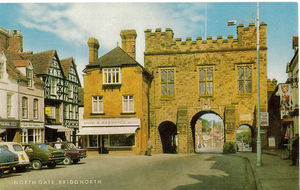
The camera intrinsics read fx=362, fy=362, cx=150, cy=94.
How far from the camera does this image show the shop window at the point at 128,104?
34.8 meters

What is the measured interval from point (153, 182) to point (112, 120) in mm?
20940

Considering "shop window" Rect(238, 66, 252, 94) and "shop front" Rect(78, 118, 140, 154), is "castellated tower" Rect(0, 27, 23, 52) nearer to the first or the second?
"shop front" Rect(78, 118, 140, 154)

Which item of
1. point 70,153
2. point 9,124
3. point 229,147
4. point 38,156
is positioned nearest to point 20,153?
point 38,156

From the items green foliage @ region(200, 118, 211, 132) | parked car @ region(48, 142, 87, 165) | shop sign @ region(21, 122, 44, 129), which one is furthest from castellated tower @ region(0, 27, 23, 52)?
green foliage @ region(200, 118, 211, 132)

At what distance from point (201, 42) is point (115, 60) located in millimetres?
8863

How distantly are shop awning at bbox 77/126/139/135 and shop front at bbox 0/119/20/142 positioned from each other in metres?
7.95

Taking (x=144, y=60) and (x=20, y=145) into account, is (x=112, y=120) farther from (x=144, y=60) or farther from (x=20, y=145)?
(x=20, y=145)

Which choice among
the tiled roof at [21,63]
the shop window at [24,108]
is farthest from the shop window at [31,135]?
the tiled roof at [21,63]

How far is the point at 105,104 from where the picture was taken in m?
35.2

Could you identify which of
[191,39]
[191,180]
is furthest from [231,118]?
[191,180]

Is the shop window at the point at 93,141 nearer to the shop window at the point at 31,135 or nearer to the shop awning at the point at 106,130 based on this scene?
the shop awning at the point at 106,130

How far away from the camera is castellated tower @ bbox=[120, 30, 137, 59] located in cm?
3862

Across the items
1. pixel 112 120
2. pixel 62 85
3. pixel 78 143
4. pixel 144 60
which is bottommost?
pixel 78 143

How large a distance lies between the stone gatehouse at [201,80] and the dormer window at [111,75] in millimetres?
3569
